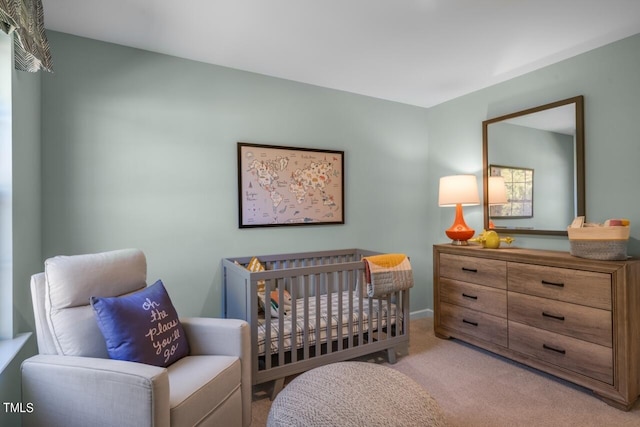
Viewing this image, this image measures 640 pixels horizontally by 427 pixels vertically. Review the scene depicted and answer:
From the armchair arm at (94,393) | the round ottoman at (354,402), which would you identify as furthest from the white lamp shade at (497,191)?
the armchair arm at (94,393)

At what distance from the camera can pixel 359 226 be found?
11.2 feet

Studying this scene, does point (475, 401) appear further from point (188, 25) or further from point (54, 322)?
point (188, 25)

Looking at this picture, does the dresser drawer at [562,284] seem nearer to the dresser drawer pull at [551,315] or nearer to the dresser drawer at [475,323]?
the dresser drawer pull at [551,315]

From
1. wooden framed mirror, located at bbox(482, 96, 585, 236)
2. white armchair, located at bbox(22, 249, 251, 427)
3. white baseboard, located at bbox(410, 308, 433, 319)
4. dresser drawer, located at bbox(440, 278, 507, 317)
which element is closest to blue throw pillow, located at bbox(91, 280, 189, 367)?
white armchair, located at bbox(22, 249, 251, 427)

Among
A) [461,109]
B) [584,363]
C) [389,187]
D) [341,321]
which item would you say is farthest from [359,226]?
[584,363]

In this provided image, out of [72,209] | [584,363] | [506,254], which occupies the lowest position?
[584,363]

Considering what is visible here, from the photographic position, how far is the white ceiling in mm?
1964

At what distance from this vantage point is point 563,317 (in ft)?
7.32

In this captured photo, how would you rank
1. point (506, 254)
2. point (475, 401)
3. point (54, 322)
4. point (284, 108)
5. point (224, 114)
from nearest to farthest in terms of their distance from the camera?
point (54, 322)
point (475, 401)
point (506, 254)
point (224, 114)
point (284, 108)

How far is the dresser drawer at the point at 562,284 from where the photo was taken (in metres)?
2.05

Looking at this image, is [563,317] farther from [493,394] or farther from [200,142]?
[200,142]

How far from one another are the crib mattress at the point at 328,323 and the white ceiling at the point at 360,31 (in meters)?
1.82

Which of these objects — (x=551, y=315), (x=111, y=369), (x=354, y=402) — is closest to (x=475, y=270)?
(x=551, y=315)

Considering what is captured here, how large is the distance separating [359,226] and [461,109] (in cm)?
163
